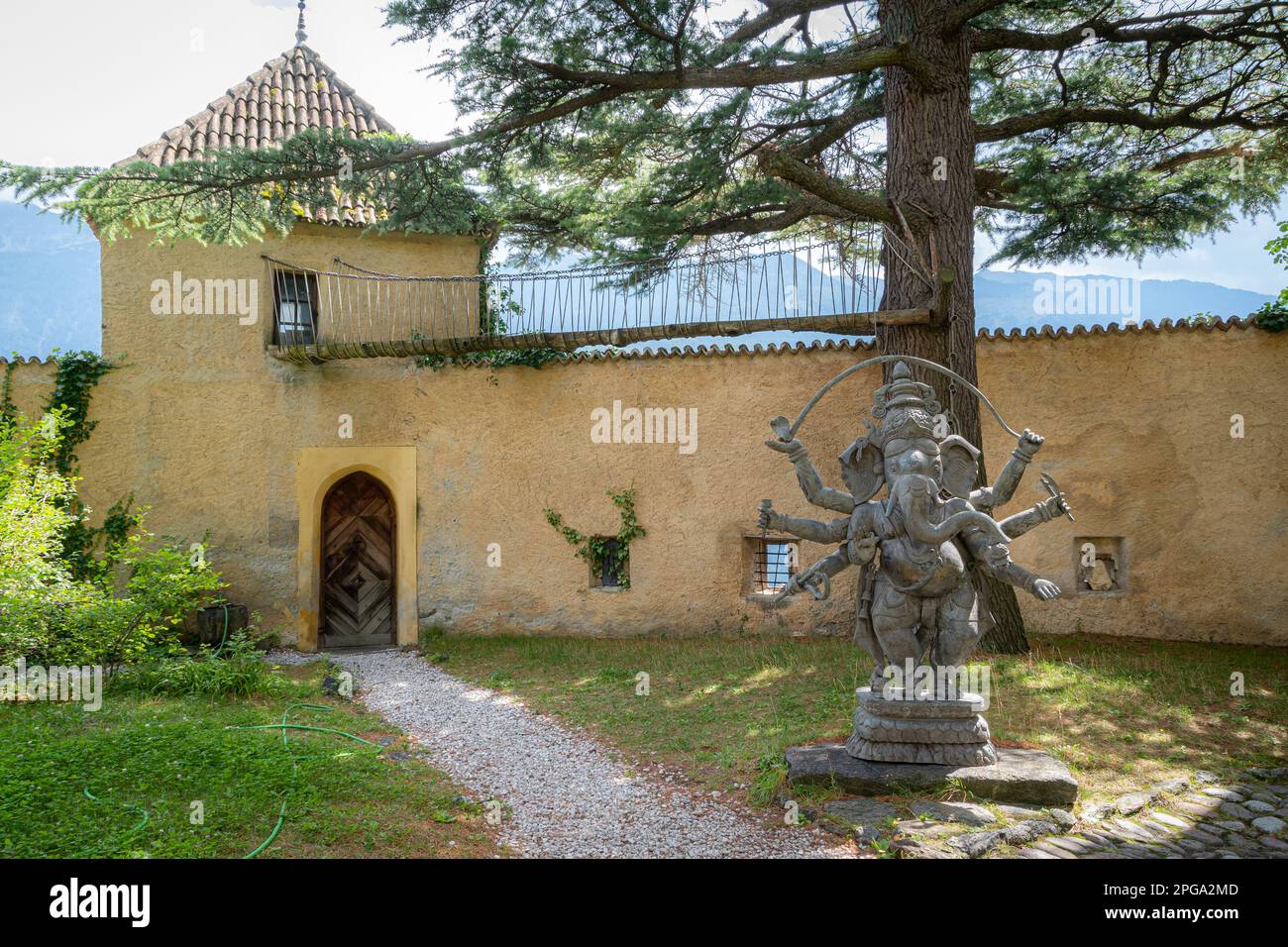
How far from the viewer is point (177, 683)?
7891 millimetres

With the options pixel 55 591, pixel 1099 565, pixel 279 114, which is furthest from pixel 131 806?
pixel 279 114

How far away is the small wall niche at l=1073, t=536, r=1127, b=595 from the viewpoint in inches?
393

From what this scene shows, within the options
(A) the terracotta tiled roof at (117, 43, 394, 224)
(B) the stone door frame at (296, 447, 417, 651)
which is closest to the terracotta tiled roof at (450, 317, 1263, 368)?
(B) the stone door frame at (296, 447, 417, 651)

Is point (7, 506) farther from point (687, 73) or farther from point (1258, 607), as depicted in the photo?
point (1258, 607)

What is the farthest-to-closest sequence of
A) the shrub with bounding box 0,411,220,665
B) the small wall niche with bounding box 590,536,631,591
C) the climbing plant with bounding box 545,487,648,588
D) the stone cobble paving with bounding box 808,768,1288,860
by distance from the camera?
the small wall niche with bounding box 590,536,631,591 → the climbing plant with bounding box 545,487,648,588 → the shrub with bounding box 0,411,220,665 → the stone cobble paving with bounding box 808,768,1288,860

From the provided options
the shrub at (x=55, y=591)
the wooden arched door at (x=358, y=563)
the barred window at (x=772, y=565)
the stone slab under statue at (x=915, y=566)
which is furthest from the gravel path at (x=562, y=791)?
the barred window at (x=772, y=565)

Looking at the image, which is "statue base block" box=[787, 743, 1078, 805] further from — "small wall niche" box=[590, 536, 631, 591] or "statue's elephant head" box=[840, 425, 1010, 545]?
"small wall niche" box=[590, 536, 631, 591]

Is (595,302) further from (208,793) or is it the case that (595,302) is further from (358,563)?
(208,793)

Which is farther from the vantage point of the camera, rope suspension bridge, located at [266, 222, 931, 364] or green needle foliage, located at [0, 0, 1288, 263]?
rope suspension bridge, located at [266, 222, 931, 364]

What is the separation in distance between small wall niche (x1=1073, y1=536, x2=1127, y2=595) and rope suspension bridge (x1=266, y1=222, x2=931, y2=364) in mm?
3691

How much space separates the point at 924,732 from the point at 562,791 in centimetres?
237

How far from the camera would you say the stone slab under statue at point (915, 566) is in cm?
510

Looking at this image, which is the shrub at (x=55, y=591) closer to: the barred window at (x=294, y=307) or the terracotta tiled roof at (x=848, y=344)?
the barred window at (x=294, y=307)

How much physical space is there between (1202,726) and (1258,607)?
162 inches
